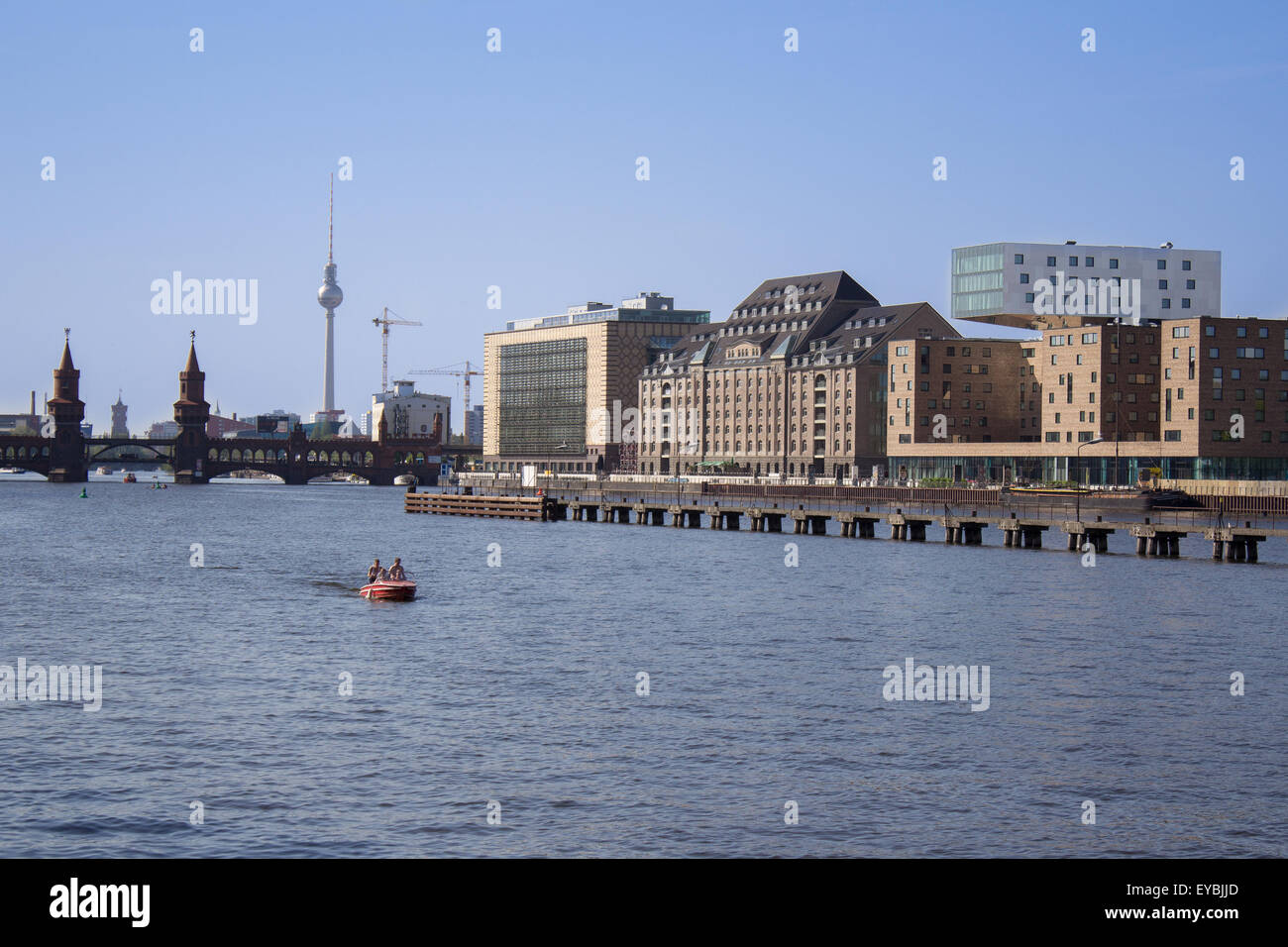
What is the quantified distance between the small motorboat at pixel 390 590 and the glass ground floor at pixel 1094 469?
3695 inches

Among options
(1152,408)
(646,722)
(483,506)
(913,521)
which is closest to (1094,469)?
(1152,408)

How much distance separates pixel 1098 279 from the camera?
18675 centimetres

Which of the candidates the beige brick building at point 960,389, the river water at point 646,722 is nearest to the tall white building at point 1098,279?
the beige brick building at point 960,389

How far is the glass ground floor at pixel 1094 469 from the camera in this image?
152m

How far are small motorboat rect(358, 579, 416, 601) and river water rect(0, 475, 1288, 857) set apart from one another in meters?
1.11

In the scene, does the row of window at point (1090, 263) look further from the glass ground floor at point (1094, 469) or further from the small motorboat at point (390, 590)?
the small motorboat at point (390, 590)

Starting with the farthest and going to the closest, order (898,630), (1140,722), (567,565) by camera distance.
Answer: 1. (567,565)
2. (898,630)
3. (1140,722)

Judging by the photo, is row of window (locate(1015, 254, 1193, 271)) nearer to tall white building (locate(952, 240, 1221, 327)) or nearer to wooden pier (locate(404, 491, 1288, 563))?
tall white building (locate(952, 240, 1221, 327))

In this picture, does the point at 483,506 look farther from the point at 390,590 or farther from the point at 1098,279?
the point at 390,590

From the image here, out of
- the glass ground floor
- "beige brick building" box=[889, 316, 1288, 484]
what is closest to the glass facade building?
"beige brick building" box=[889, 316, 1288, 484]
